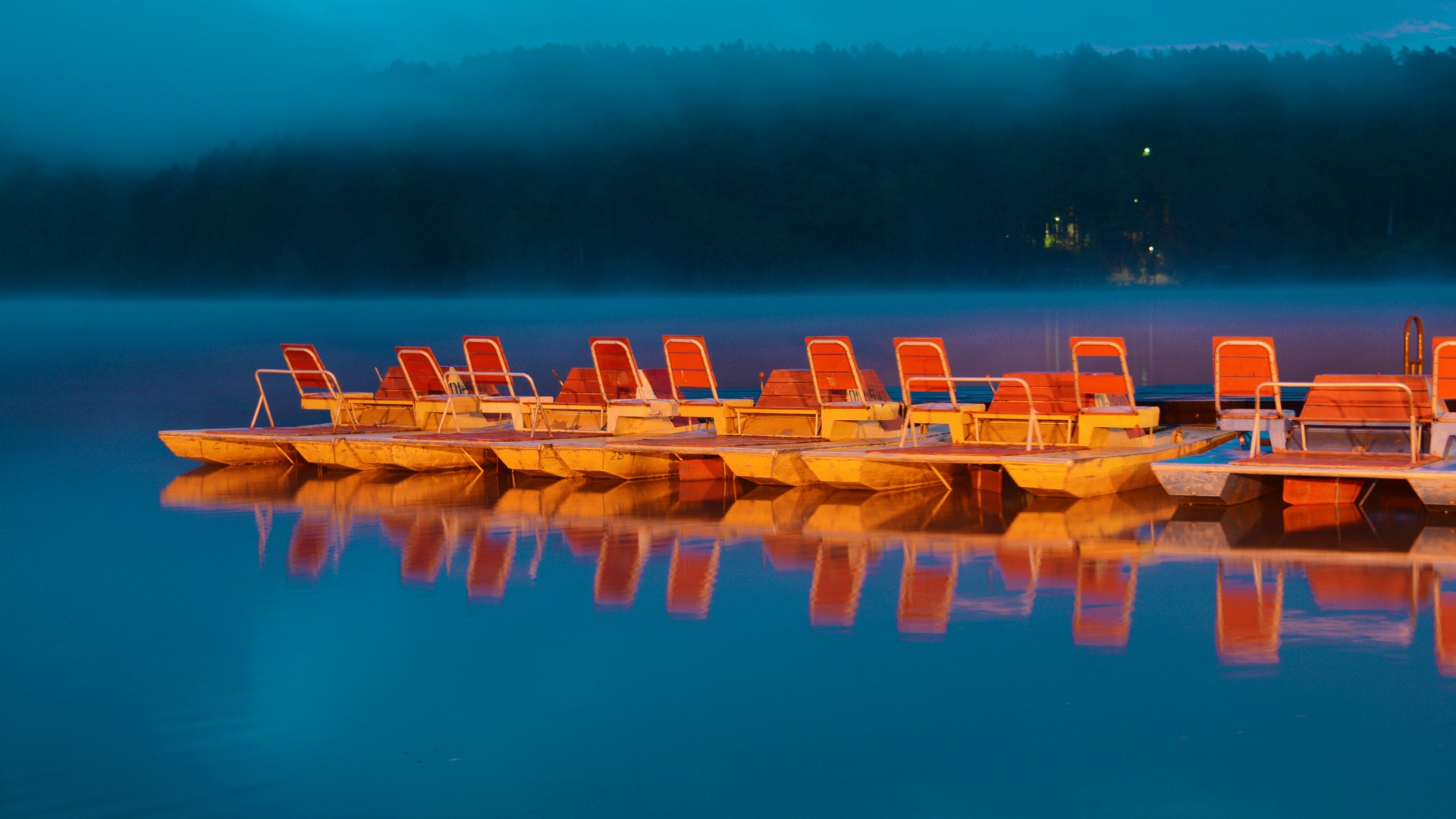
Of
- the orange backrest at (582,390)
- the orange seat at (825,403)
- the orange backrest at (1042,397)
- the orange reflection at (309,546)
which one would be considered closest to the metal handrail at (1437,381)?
the orange backrest at (1042,397)

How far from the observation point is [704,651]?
23.8 ft

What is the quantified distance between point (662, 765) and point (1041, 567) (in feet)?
13.4

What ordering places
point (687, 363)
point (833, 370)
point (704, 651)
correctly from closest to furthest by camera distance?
point (704, 651), point (833, 370), point (687, 363)

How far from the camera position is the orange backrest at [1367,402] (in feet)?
34.9

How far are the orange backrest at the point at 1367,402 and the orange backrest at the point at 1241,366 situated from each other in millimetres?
350

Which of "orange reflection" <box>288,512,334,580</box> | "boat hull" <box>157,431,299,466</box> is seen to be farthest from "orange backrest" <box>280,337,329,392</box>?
"orange reflection" <box>288,512,334,580</box>

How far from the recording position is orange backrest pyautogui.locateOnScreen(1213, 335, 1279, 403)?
1103 cm

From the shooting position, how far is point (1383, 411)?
10734 mm

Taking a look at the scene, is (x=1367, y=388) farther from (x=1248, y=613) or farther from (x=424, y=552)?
(x=424, y=552)

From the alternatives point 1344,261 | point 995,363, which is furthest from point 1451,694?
point 1344,261

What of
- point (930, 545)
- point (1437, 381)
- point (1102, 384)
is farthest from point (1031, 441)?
point (1437, 381)

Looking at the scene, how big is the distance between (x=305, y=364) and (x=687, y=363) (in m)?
4.49

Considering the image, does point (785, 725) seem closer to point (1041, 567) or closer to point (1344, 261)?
point (1041, 567)

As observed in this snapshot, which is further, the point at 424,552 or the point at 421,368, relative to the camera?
the point at 421,368
